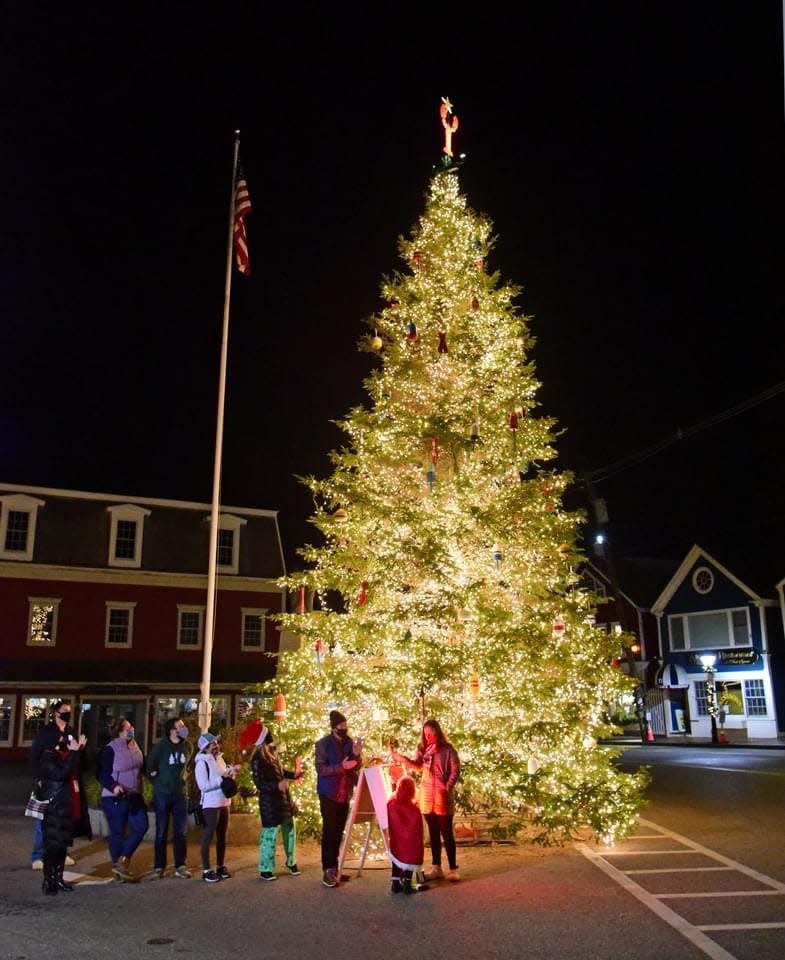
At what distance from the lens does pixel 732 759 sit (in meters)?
27.5

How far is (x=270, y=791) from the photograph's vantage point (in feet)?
30.6

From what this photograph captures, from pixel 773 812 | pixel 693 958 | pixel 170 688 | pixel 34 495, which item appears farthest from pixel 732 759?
pixel 34 495

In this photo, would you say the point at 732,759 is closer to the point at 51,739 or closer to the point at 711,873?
the point at 711,873

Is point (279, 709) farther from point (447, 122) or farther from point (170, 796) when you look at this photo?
point (447, 122)

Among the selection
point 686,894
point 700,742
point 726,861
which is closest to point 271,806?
point 686,894

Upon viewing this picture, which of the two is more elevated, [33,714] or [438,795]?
[33,714]

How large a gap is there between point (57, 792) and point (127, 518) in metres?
28.8

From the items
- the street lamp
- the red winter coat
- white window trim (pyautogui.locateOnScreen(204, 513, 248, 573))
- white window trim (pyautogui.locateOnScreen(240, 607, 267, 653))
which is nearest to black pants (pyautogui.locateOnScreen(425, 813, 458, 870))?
the red winter coat

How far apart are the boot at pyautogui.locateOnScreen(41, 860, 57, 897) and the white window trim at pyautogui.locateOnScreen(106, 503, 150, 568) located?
28045 mm

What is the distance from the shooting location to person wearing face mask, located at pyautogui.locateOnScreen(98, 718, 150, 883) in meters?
9.56

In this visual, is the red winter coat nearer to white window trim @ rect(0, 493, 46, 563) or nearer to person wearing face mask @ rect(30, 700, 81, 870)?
person wearing face mask @ rect(30, 700, 81, 870)

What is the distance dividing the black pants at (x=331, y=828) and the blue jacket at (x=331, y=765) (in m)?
0.10

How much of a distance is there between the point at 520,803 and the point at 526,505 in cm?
425

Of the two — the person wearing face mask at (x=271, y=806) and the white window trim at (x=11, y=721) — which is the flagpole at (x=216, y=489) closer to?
the person wearing face mask at (x=271, y=806)
